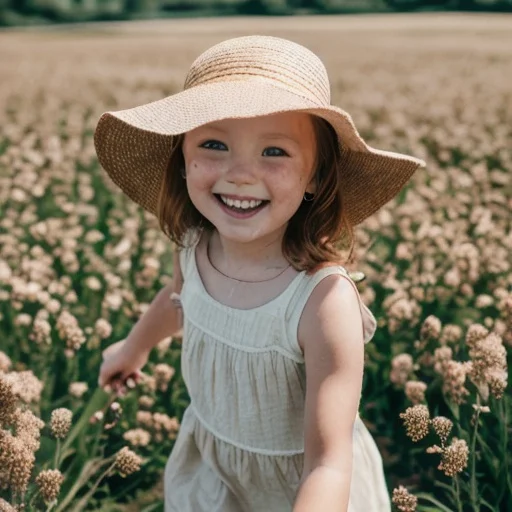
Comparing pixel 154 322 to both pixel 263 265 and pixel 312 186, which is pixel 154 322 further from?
pixel 312 186

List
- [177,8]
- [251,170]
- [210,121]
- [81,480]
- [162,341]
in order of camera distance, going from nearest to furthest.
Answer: [210,121] → [251,170] → [81,480] → [162,341] → [177,8]

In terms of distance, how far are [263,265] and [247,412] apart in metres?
0.34

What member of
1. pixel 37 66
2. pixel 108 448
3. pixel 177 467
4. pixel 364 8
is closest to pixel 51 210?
pixel 108 448

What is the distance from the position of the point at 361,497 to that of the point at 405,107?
24.3 feet

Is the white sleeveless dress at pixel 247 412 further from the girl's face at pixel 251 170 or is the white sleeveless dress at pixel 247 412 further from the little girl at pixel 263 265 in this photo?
the girl's face at pixel 251 170

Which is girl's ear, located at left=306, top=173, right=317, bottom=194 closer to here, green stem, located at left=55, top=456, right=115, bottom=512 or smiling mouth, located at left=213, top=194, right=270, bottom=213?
smiling mouth, located at left=213, top=194, right=270, bottom=213

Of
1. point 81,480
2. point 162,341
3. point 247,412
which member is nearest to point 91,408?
point 81,480

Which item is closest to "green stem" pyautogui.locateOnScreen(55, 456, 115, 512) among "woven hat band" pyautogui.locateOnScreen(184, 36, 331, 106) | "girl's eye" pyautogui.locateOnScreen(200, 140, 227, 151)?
"girl's eye" pyautogui.locateOnScreen(200, 140, 227, 151)

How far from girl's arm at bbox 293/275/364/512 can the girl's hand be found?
29.2 inches

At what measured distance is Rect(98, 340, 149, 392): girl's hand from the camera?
2570 millimetres

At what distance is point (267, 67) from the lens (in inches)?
77.9

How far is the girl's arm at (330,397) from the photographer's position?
1.78m

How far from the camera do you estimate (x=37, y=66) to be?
16719 mm

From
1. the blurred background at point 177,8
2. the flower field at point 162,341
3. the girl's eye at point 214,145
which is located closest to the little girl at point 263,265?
the girl's eye at point 214,145
